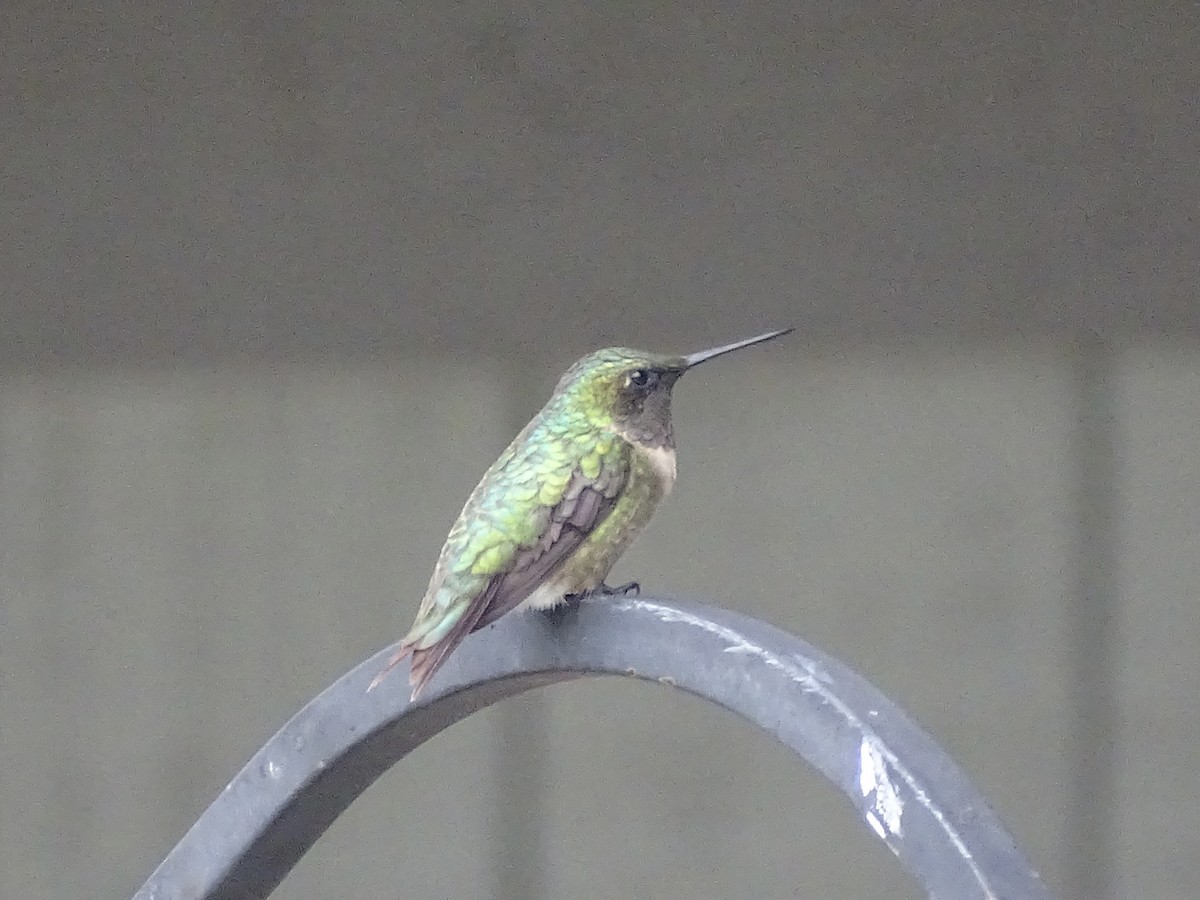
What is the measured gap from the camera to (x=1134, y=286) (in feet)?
6.93

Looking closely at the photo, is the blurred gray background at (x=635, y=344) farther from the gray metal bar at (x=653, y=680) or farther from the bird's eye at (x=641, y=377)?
the gray metal bar at (x=653, y=680)

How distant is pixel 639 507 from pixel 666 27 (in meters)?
1.33

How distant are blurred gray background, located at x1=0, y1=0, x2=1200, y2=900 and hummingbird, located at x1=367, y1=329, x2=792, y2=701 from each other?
1.16m

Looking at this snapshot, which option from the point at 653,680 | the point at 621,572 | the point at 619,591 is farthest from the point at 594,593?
the point at 621,572

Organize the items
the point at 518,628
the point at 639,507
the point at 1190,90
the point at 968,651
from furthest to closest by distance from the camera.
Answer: the point at 968,651 → the point at 1190,90 → the point at 639,507 → the point at 518,628

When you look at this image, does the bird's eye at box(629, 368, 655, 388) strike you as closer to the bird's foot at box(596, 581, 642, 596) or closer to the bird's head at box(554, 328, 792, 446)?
the bird's head at box(554, 328, 792, 446)

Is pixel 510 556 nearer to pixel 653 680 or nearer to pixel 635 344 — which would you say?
pixel 653 680

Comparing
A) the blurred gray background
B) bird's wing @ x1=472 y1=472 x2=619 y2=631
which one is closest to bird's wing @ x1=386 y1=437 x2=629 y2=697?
bird's wing @ x1=472 y1=472 x2=619 y2=631

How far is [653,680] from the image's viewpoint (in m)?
0.76

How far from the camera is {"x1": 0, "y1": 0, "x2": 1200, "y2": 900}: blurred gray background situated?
2.10 metres

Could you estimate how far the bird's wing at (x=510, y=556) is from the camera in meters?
0.78

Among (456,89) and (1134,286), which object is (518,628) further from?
(1134,286)

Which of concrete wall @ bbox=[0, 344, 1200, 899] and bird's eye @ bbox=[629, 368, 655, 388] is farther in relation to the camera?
concrete wall @ bbox=[0, 344, 1200, 899]

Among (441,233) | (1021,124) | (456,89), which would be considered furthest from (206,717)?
(1021,124)
